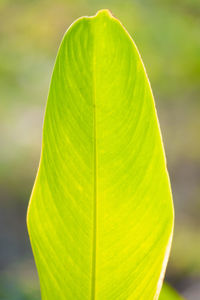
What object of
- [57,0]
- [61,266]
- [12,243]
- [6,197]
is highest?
[57,0]

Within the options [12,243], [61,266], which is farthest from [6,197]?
[61,266]

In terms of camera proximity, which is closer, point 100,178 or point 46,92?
point 100,178

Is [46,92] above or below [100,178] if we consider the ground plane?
above

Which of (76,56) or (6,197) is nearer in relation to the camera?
(76,56)

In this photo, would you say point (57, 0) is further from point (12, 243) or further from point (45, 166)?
point (45, 166)

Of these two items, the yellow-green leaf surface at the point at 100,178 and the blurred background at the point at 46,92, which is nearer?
the yellow-green leaf surface at the point at 100,178
